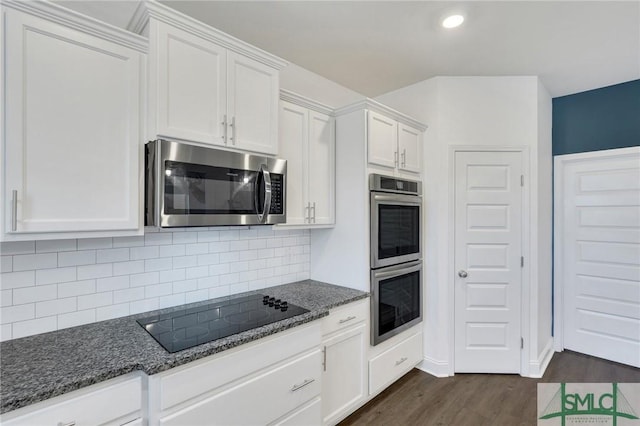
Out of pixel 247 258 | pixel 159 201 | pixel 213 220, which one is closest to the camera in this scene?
pixel 159 201

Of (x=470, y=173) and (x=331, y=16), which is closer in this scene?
(x=331, y=16)

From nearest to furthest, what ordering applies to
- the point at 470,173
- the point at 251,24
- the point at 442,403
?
the point at 251,24, the point at 442,403, the point at 470,173

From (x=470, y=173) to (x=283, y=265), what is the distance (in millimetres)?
1922

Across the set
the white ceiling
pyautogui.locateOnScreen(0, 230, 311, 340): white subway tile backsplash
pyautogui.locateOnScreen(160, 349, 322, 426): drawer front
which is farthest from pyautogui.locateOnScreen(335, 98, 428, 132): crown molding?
pyautogui.locateOnScreen(160, 349, 322, 426): drawer front

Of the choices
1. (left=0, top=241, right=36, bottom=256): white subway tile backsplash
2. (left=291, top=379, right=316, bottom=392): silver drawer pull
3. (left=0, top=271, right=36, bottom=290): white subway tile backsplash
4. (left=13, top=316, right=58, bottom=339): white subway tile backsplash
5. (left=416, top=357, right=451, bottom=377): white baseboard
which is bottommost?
(left=416, top=357, right=451, bottom=377): white baseboard

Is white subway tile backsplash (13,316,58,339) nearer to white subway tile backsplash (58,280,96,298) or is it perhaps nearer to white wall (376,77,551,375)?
white subway tile backsplash (58,280,96,298)

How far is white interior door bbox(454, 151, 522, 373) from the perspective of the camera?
2.92m

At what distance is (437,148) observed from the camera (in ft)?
9.71

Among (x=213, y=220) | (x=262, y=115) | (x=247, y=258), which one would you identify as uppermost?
(x=262, y=115)

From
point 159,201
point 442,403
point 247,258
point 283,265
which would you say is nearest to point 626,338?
point 442,403

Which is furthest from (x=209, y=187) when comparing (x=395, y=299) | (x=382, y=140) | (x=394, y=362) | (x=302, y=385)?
(x=394, y=362)

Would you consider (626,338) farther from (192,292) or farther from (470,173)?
(192,292)

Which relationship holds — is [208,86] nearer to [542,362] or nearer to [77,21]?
[77,21]

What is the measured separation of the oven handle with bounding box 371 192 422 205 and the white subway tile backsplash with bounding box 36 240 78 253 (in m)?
1.89
